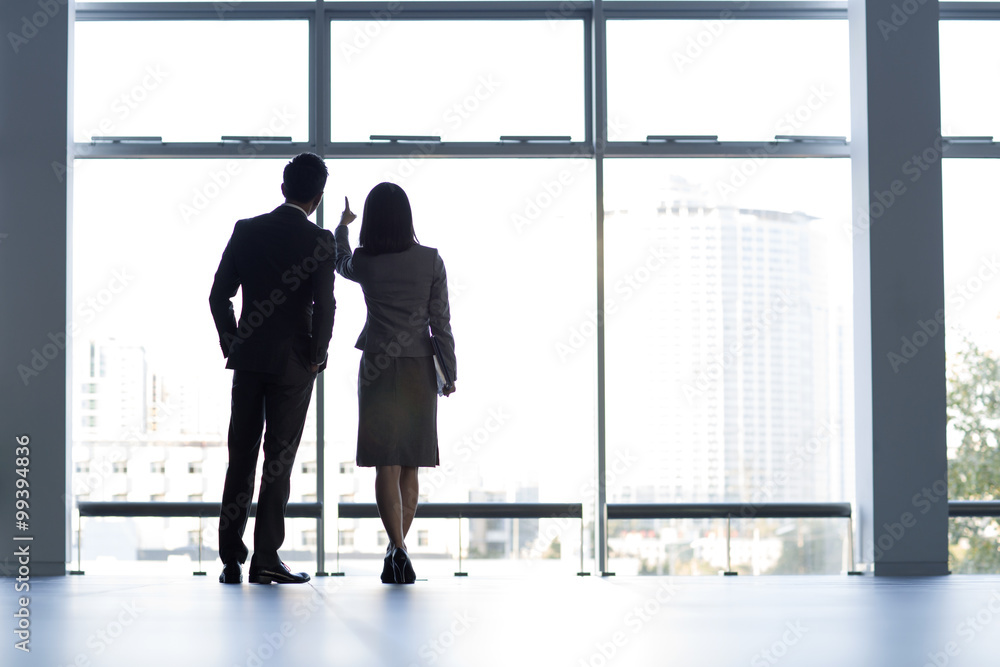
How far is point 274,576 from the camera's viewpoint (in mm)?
3258

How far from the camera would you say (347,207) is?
11.6ft

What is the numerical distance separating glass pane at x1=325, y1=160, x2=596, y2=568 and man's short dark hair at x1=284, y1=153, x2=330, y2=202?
0.72m

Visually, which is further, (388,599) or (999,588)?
(999,588)

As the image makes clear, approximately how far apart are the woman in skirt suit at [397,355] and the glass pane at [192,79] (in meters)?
0.97

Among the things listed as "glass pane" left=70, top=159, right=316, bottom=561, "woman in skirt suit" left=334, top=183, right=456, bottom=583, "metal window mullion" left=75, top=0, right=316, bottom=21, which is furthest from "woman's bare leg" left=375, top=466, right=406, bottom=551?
"metal window mullion" left=75, top=0, right=316, bottom=21

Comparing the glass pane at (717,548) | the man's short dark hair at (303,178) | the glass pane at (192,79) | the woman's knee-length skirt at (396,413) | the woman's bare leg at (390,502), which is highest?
the glass pane at (192,79)

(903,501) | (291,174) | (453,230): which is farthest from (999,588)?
(291,174)

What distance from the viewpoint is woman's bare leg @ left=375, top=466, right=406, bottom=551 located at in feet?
10.9

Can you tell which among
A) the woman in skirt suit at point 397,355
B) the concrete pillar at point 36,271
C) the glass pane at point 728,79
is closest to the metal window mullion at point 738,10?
the glass pane at point 728,79

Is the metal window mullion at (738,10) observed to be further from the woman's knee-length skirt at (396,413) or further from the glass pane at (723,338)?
the woman's knee-length skirt at (396,413)

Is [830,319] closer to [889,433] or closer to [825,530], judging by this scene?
[889,433]

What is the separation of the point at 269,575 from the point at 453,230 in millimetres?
1720

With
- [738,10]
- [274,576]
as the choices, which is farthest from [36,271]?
[738,10]

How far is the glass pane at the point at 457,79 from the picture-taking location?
163 inches
